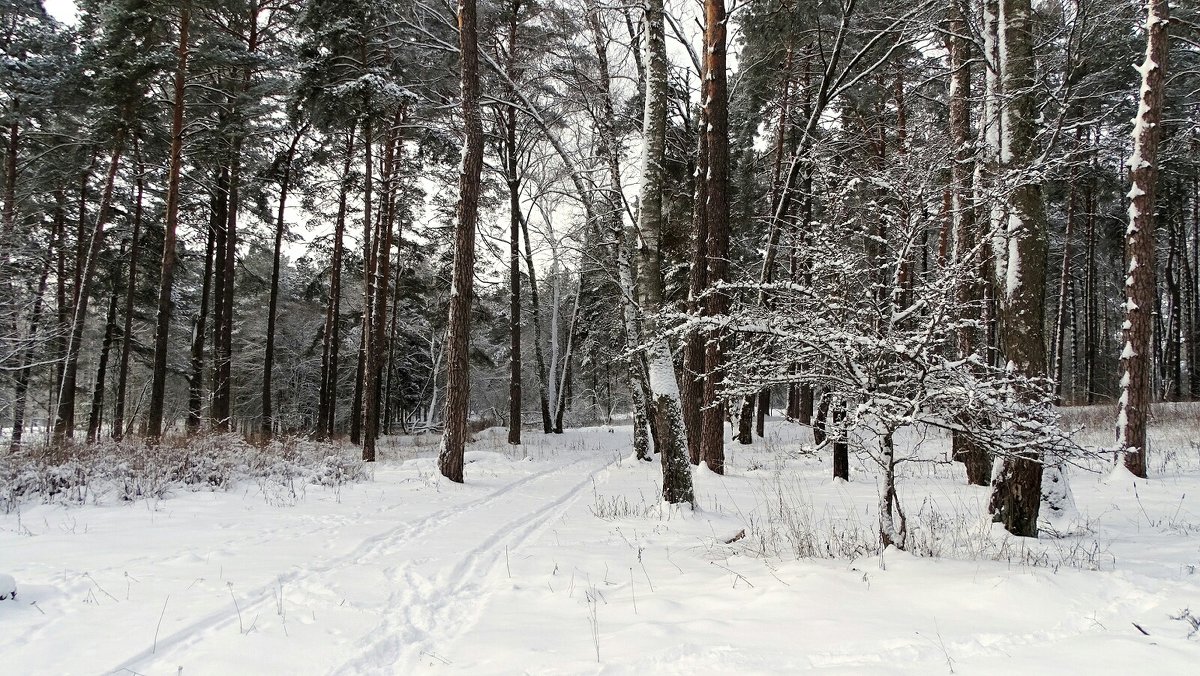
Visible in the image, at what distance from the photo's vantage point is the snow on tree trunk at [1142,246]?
26.6 feet

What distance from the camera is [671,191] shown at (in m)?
12.9

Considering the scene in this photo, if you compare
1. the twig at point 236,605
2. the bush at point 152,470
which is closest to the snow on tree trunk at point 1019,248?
the twig at point 236,605

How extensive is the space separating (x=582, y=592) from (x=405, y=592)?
125 centimetres

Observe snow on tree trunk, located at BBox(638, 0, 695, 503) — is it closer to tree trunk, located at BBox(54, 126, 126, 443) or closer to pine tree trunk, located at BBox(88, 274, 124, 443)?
tree trunk, located at BBox(54, 126, 126, 443)

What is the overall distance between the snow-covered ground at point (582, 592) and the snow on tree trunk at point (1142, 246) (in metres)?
1.90

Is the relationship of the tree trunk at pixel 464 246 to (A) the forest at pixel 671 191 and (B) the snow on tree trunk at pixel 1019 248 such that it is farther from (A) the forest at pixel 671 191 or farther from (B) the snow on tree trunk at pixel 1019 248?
(B) the snow on tree trunk at pixel 1019 248

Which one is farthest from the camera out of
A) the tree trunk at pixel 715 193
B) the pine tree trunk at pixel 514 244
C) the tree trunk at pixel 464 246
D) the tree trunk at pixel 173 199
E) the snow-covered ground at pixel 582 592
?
the pine tree trunk at pixel 514 244

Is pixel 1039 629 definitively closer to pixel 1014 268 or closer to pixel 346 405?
pixel 1014 268

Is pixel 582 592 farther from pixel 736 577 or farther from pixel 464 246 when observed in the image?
pixel 464 246

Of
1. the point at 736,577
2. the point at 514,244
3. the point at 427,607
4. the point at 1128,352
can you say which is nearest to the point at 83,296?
the point at 514,244

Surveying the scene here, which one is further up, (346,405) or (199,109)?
(199,109)

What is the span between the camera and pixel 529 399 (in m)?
Answer: 44.8

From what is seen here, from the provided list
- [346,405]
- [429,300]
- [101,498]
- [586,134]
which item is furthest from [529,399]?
[101,498]

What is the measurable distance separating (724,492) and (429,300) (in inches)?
907
